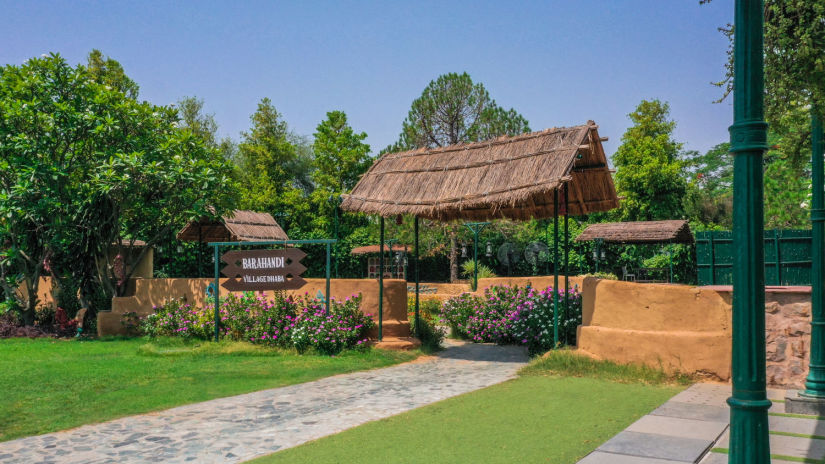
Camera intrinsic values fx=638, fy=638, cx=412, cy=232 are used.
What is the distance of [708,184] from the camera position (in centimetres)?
4694

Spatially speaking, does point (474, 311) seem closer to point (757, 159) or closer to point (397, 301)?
point (397, 301)

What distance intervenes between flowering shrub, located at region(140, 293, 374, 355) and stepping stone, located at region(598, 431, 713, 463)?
22.4 feet

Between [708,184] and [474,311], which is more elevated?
[708,184]

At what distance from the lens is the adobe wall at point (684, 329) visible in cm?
817

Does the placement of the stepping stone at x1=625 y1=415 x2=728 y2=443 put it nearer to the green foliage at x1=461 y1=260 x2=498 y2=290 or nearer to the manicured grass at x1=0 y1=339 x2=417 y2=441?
the manicured grass at x1=0 y1=339 x2=417 y2=441

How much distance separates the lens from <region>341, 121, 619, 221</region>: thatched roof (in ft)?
34.1

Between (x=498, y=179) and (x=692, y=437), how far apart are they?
6.12 m

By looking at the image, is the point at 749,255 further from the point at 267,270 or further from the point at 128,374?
the point at 267,270

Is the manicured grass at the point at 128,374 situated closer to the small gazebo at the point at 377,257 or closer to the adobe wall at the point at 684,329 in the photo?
the adobe wall at the point at 684,329

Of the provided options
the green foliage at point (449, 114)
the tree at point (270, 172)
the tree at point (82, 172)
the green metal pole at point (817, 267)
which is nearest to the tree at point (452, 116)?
the green foliage at point (449, 114)

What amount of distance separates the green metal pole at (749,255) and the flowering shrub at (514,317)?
751 cm

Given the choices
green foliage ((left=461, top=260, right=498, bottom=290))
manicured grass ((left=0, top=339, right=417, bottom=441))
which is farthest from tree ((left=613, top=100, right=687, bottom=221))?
manicured grass ((left=0, top=339, right=417, bottom=441))

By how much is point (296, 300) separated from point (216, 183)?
4.71 metres

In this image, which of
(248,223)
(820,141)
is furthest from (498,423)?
(248,223)
